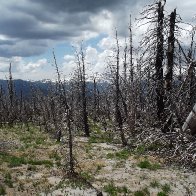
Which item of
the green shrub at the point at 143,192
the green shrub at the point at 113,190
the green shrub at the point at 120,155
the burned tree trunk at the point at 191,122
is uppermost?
the burned tree trunk at the point at 191,122

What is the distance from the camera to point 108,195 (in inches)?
755

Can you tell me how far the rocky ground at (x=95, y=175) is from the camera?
20078 mm

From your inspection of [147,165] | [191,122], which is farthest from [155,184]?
[191,122]

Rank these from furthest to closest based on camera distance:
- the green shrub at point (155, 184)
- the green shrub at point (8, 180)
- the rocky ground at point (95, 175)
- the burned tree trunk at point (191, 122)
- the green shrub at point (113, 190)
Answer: the green shrub at point (8, 180) → the green shrub at point (155, 184) → the rocky ground at point (95, 175) → the green shrub at point (113, 190) → the burned tree trunk at point (191, 122)

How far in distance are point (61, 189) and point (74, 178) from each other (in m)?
1.73

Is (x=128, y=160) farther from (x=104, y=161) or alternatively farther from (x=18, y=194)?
(x=18, y=194)

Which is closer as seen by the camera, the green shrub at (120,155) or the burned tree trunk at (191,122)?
the burned tree trunk at (191,122)

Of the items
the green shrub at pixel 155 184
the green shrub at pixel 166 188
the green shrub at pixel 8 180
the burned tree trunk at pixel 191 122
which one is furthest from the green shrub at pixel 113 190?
the burned tree trunk at pixel 191 122

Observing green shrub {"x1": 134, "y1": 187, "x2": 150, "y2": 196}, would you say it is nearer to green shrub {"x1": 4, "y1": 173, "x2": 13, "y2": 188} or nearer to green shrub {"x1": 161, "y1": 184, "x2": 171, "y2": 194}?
green shrub {"x1": 161, "y1": 184, "x2": 171, "y2": 194}

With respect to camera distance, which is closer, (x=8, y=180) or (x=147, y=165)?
(x=8, y=180)

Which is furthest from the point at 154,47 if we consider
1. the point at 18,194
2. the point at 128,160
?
the point at 18,194

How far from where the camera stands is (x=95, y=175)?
23.2 metres

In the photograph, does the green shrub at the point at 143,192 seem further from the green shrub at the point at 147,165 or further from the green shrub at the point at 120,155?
the green shrub at the point at 120,155

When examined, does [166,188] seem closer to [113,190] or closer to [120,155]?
[113,190]
